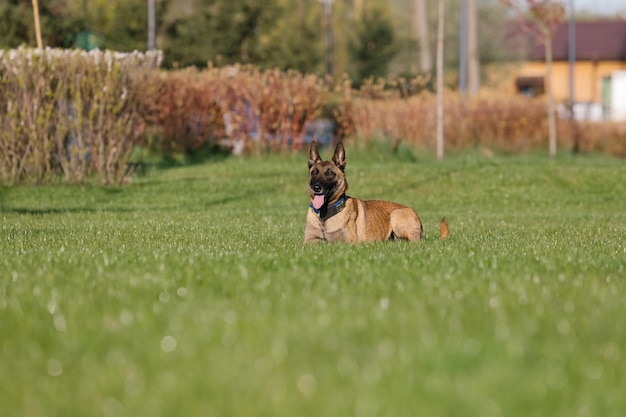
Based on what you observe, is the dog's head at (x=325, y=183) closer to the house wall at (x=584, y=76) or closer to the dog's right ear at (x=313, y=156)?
the dog's right ear at (x=313, y=156)

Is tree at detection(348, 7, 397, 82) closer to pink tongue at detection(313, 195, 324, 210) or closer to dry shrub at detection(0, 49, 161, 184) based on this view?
dry shrub at detection(0, 49, 161, 184)

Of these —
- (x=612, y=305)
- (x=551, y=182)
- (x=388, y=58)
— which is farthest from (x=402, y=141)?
(x=612, y=305)

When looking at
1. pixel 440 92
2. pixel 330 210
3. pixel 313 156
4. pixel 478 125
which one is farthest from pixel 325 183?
pixel 478 125

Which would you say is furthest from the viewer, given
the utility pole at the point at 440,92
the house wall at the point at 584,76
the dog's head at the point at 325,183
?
the house wall at the point at 584,76

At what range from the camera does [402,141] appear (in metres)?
33.7

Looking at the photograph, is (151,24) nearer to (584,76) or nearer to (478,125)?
(478,125)

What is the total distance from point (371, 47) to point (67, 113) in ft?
99.8

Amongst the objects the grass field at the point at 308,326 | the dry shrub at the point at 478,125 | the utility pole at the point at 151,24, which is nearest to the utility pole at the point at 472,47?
the dry shrub at the point at 478,125

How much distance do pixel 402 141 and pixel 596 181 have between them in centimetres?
784

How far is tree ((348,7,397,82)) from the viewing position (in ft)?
174

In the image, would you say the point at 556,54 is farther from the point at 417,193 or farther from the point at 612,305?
the point at 612,305

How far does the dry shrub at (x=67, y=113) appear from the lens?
936 inches

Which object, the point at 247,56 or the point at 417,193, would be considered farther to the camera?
the point at 247,56

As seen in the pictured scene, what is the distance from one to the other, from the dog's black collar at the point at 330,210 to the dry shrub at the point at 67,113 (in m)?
12.1
